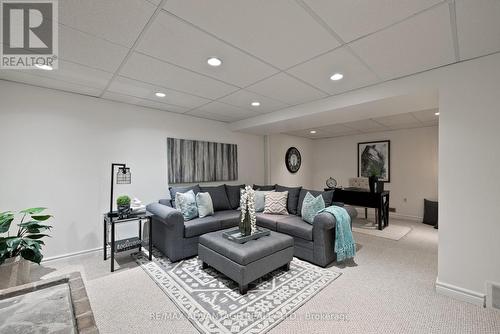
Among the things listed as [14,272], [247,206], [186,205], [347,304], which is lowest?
[347,304]

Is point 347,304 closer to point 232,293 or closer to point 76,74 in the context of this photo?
point 232,293

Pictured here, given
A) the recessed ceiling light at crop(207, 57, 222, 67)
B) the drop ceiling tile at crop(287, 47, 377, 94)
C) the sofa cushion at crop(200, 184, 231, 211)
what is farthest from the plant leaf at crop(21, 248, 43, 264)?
the drop ceiling tile at crop(287, 47, 377, 94)

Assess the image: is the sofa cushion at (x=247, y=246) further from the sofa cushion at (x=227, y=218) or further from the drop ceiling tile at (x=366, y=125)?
the drop ceiling tile at (x=366, y=125)

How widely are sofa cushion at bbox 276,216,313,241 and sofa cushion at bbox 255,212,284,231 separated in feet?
0.29

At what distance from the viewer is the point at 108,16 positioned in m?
1.41

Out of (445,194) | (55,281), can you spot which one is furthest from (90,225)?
(445,194)

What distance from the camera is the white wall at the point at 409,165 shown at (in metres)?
4.89

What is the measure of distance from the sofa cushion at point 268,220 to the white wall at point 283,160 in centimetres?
195

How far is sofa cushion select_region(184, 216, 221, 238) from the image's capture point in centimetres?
293

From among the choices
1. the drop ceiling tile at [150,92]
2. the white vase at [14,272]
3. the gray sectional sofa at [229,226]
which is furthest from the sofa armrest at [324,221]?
the white vase at [14,272]

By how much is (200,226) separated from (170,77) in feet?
6.55

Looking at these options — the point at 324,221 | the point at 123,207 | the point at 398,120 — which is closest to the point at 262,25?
the point at 324,221

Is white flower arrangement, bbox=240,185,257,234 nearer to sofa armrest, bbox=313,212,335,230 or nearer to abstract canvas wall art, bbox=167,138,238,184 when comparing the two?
sofa armrest, bbox=313,212,335,230

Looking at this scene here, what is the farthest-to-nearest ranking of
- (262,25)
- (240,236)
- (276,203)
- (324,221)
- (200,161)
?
(200,161) → (276,203) → (324,221) → (240,236) → (262,25)
